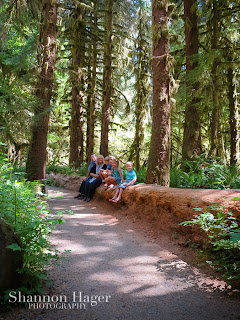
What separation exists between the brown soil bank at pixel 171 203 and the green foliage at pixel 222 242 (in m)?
0.19

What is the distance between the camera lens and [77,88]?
53.5 feet

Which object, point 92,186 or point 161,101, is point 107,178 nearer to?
point 92,186

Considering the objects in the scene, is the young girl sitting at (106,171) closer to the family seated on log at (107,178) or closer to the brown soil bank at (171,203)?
the family seated on log at (107,178)

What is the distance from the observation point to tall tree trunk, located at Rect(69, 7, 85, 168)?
15.6m

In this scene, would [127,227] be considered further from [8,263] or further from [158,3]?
[158,3]

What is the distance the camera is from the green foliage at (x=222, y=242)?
12.1 feet

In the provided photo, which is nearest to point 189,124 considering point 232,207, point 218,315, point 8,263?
point 232,207

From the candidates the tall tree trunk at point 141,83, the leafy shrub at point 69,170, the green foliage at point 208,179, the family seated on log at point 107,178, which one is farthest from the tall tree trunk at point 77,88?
the green foliage at point 208,179

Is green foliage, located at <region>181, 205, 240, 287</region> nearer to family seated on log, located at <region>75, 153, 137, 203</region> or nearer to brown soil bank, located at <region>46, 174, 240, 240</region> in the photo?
brown soil bank, located at <region>46, 174, 240, 240</region>

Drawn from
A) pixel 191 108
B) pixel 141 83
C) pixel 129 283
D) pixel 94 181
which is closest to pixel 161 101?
pixel 191 108

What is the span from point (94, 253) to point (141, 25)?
1874 centimetres

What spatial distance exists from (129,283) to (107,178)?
18.7 feet

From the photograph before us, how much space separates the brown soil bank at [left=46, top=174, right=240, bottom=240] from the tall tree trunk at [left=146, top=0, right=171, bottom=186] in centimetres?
93

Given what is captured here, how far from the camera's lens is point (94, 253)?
4.78 m
